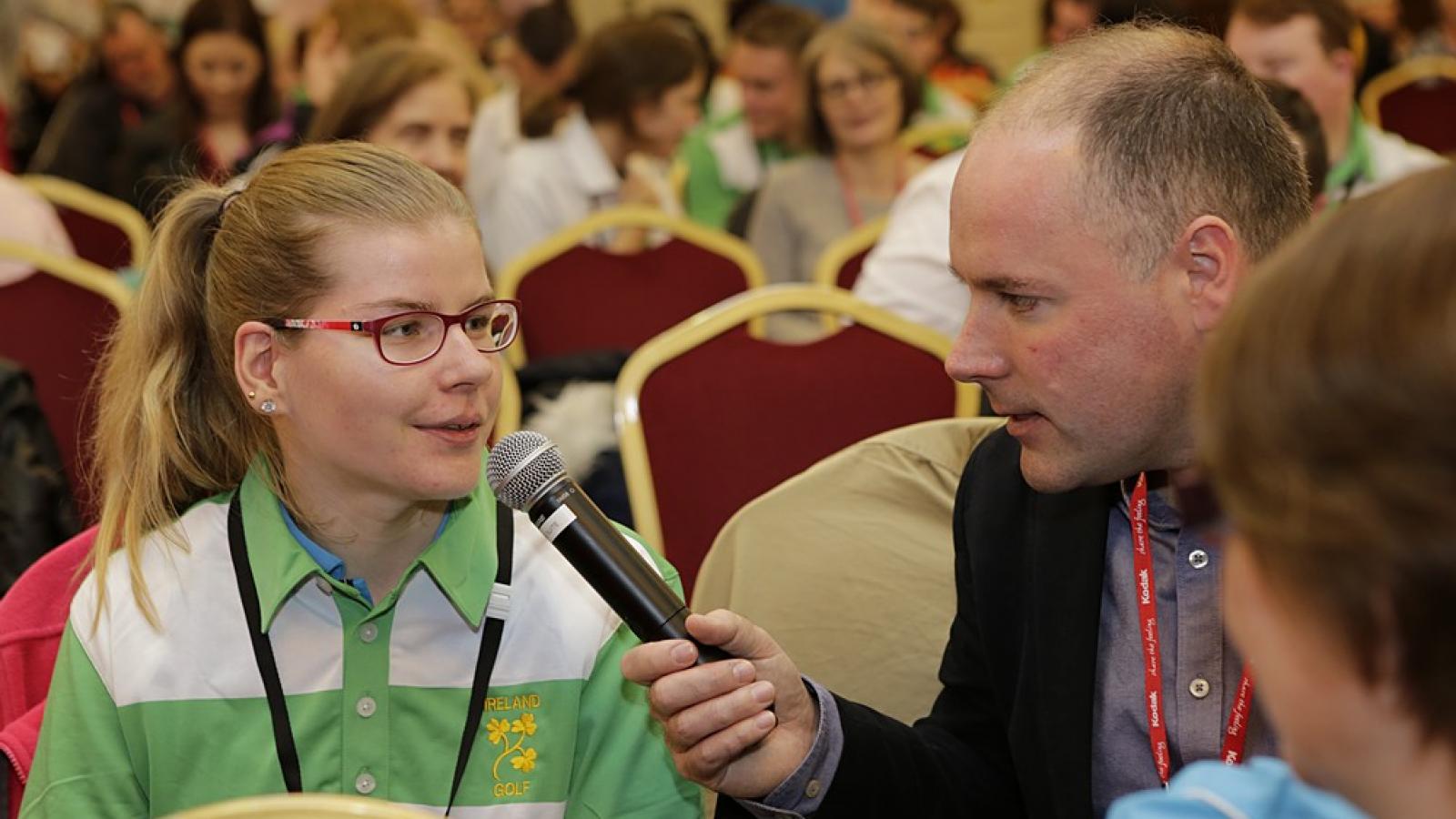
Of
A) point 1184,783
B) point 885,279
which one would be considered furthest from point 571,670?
point 885,279

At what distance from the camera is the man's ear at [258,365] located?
5.49 ft

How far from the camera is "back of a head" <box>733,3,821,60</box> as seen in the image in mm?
5480

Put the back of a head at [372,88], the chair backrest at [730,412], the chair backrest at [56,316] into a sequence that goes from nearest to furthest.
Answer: the chair backrest at [730,412]
the chair backrest at [56,316]
the back of a head at [372,88]

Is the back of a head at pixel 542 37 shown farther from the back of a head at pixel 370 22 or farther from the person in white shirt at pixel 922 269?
the person in white shirt at pixel 922 269

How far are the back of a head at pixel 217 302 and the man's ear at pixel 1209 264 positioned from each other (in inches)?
29.0

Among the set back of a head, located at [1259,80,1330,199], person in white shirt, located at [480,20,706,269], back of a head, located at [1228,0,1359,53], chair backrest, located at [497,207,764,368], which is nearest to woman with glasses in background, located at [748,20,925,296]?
person in white shirt, located at [480,20,706,269]

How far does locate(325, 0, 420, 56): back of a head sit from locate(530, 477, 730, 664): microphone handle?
3813 mm

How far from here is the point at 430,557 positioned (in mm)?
1618

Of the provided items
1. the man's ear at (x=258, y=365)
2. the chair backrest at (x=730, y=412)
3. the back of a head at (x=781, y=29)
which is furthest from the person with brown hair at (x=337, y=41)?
the man's ear at (x=258, y=365)

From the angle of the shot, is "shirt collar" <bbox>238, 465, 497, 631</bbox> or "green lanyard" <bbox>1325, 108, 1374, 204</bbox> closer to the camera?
"shirt collar" <bbox>238, 465, 497, 631</bbox>

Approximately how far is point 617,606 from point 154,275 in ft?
2.38

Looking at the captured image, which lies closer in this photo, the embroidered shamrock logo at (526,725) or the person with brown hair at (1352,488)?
the person with brown hair at (1352,488)

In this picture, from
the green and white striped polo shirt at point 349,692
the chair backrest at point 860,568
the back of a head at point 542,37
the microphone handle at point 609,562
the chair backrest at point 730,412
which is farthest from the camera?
the back of a head at point 542,37

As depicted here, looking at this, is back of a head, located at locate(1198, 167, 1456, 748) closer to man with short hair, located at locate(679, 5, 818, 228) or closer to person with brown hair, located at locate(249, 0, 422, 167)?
person with brown hair, located at locate(249, 0, 422, 167)
